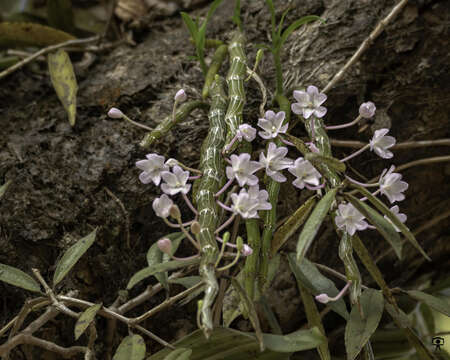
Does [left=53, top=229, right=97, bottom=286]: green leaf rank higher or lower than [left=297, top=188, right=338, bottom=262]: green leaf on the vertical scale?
lower

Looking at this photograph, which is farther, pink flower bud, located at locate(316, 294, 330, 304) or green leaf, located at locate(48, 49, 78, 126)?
green leaf, located at locate(48, 49, 78, 126)

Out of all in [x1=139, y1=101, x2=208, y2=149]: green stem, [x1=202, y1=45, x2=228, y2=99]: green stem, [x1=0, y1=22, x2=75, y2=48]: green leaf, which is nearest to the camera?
[x1=139, y1=101, x2=208, y2=149]: green stem

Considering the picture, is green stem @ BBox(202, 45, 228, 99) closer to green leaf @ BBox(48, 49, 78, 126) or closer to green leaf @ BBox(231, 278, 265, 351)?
green leaf @ BBox(48, 49, 78, 126)

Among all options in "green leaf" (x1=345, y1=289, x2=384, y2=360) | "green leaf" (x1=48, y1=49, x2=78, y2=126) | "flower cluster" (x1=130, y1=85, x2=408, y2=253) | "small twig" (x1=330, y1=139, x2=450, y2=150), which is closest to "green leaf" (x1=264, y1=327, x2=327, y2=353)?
"green leaf" (x1=345, y1=289, x2=384, y2=360)

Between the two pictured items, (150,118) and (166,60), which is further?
(166,60)

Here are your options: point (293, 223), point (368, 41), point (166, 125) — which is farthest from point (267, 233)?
point (368, 41)

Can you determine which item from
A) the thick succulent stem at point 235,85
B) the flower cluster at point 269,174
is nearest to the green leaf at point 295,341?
the flower cluster at point 269,174

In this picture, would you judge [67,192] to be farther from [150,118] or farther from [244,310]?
[244,310]

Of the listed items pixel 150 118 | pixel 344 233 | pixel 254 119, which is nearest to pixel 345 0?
pixel 254 119
